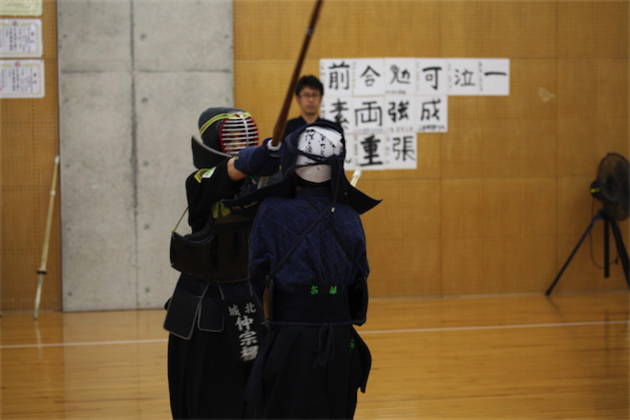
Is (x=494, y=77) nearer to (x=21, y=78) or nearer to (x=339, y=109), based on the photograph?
(x=339, y=109)

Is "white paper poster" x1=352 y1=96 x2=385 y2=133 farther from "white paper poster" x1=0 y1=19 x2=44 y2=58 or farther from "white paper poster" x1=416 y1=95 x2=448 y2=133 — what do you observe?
"white paper poster" x1=0 y1=19 x2=44 y2=58

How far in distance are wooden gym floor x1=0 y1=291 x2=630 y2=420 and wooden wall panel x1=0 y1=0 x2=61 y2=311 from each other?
34 cm

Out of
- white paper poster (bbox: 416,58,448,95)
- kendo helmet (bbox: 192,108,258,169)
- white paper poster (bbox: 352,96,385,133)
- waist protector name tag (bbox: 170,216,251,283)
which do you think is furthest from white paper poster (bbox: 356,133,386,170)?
waist protector name tag (bbox: 170,216,251,283)

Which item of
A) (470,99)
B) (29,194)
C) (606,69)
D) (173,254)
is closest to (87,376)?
(173,254)

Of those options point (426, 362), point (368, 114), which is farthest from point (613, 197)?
point (426, 362)

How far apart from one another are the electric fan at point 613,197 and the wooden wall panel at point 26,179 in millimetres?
4478

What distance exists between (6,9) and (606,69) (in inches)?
205

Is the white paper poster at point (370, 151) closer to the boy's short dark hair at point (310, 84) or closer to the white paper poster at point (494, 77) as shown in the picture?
the white paper poster at point (494, 77)

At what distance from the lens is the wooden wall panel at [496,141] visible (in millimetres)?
6531

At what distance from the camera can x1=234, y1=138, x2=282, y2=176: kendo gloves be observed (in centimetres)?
232

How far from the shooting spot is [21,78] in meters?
6.23

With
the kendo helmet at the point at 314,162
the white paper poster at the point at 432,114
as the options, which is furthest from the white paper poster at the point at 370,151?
the kendo helmet at the point at 314,162

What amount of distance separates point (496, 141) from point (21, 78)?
4.10 metres

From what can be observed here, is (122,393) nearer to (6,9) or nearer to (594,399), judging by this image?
(594,399)
